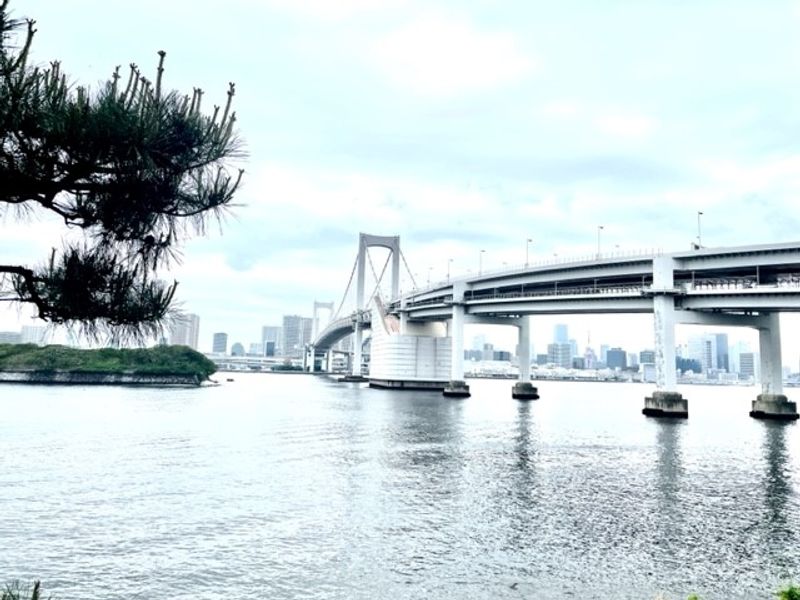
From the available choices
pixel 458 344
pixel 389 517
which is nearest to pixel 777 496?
pixel 389 517

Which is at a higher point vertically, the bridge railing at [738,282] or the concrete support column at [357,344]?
the bridge railing at [738,282]

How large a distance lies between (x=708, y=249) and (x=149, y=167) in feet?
182

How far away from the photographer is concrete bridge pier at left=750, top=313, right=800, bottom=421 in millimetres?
57406

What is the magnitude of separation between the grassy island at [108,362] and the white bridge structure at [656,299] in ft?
154

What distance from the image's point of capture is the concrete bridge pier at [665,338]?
177 feet

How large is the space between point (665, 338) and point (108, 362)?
107 m

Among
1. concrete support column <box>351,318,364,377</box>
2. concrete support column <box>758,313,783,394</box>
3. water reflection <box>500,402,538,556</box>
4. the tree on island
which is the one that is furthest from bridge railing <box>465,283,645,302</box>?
the tree on island

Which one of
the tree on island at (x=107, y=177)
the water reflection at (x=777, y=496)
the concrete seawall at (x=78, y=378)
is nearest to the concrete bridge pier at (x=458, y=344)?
the water reflection at (x=777, y=496)

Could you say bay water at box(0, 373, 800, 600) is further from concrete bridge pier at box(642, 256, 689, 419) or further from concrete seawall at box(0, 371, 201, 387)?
concrete seawall at box(0, 371, 201, 387)

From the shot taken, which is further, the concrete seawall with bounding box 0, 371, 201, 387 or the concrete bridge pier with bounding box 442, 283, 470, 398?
the concrete seawall with bounding box 0, 371, 201, 387

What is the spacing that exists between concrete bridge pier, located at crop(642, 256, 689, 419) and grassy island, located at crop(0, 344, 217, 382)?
9029cm

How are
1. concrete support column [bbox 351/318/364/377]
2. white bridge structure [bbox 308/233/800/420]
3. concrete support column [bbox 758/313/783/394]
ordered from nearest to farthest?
1. white bridge structure [bbox 308/233/800/420]
2. concrete support column [bbox 758/313/783/394]
3. concrete support column [bbox 351/318/364/377]

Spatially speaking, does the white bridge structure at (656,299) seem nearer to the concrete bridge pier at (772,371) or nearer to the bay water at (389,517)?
the concrete bridge pier at (772,371)

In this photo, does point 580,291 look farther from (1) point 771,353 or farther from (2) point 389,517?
(2) point 389,517
